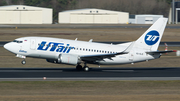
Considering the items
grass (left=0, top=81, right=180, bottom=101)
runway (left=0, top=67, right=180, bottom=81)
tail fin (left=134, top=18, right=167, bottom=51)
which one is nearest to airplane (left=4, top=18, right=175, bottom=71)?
tail fin (left=134, top=18, right=167, bottom=51)

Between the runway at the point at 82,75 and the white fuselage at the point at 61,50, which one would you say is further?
the white fuselage at the point at 61,50

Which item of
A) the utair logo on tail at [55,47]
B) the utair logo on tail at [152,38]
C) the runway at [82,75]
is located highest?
the utair logo on tail at [152,38]

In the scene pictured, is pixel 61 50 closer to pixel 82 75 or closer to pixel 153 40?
pixel 82 75

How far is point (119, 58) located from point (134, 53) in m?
2.00

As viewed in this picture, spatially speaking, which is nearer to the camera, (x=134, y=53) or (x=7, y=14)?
(x=134, y=53)

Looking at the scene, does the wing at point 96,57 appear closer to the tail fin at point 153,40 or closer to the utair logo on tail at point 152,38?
the tail fin at point 153,40

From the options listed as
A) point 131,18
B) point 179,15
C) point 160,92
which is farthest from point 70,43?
point 131,18

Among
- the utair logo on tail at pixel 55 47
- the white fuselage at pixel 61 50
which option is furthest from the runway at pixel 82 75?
the utair logo on tail at pixel 55 47

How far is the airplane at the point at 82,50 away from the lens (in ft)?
110

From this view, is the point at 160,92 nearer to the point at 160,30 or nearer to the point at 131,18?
the point at 160,30

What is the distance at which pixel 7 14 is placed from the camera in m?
132

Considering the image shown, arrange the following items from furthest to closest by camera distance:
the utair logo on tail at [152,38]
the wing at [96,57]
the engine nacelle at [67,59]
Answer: the utair logo on tail at [152,38], the wing at [96,57], the engine nacelle at [67,59]

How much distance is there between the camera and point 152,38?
35844mm

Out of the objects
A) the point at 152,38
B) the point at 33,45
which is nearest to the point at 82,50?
the point at 33,45
